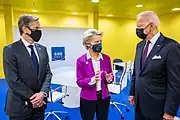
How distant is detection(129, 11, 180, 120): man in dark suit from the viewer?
173cm

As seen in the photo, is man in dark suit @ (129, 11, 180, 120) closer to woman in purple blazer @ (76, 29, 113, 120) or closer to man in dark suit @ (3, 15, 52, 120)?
woman in purple blazer @ (76, 29, 113, 120)

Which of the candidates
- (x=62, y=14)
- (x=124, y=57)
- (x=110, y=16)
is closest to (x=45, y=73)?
(x=62, y=14)

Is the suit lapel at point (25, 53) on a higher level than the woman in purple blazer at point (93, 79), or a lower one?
higher

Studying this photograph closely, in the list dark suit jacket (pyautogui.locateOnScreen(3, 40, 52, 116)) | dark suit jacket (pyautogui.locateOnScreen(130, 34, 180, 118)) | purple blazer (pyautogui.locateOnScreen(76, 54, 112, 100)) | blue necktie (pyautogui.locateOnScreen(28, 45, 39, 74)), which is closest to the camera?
dark suit jacket (pyautogui.locateOnScreen(130, 34, 180, 118))

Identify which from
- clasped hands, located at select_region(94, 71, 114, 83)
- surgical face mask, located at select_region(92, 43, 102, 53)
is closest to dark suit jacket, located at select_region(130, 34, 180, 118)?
clasped hands, located at select_region(94, 71, 114, 83)

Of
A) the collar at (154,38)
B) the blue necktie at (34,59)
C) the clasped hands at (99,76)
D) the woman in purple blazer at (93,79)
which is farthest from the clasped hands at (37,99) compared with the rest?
the collar at (154,38)

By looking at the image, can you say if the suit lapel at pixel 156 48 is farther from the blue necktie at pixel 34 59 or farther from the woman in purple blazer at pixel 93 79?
the blue necktie at pixel 34 59

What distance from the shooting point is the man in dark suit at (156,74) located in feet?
5.68

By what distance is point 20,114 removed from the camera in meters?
1.86

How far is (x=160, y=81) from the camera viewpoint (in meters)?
1.83

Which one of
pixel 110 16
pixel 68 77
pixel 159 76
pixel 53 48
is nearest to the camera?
pixel 159 76

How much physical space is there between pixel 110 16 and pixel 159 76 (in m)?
8.48

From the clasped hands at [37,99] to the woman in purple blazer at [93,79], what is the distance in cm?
48

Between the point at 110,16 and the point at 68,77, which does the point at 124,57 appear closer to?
the point at 110,16
